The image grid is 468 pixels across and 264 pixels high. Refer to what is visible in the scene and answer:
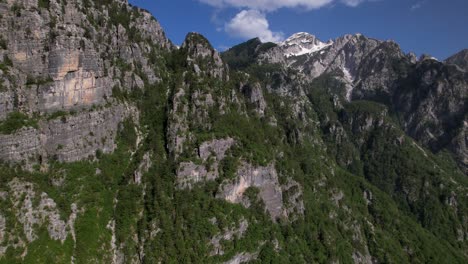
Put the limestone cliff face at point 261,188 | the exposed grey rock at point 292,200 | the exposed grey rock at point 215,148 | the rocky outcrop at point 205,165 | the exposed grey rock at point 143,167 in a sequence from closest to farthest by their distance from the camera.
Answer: the exposed grey rock at point 143,167 < the rocky outcrop at point 205,165 < the exposed grey rock at point 215,148 < the limestone cliff face at point 261,188 < the exposed grey rock at point 292,200

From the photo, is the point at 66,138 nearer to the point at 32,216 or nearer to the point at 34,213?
the point at 34,213

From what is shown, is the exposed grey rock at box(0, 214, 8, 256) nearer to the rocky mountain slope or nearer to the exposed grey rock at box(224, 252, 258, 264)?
the rocky mountain slope

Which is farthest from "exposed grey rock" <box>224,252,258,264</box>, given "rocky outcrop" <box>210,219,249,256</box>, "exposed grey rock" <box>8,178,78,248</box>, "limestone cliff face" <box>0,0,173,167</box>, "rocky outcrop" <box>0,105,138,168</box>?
"limestone cliff face" <box>0,0,173,167</box>

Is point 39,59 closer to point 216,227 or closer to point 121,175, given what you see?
point 121,175

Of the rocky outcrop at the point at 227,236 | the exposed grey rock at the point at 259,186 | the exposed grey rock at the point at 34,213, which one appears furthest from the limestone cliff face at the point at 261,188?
the exposed grey rock at the point at 34,213

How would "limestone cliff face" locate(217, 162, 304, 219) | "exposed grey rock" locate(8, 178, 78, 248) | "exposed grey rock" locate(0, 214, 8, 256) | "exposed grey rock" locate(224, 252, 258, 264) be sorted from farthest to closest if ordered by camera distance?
"limestone cliff face" locate(217, 162, 304, 219) → "exposed grey rock" locate(224, 252, 258, 264) → "exposed grey rock" locate(8, 178, 78, 248) → "exposed grey rock" locate(0, 214, 8, 256)

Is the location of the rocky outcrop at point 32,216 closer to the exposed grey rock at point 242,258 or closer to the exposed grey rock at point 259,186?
the exposed grey rock at point 242,258

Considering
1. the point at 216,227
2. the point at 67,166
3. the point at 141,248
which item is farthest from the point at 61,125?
the point at 216,227

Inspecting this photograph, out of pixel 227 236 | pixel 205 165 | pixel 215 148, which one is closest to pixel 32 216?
pixel 205 165
